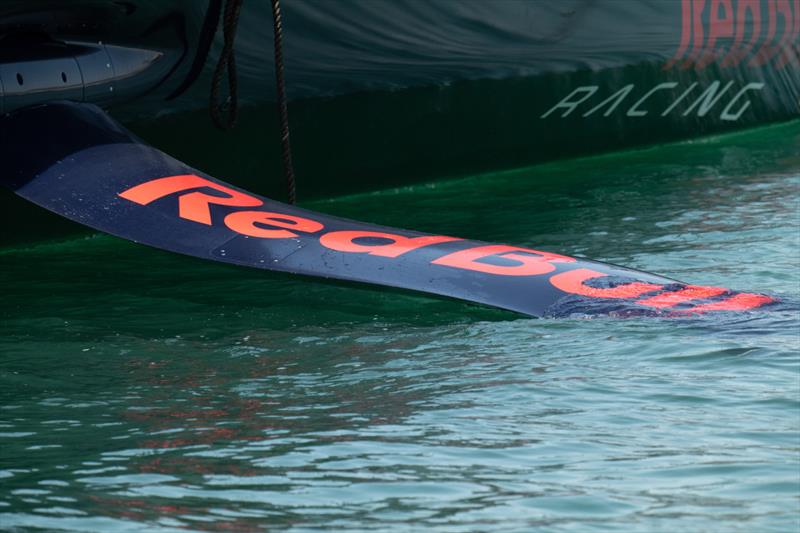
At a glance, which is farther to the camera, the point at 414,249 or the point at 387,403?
the point at 414,249

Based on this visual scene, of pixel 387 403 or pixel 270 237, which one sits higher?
pixel 270 237

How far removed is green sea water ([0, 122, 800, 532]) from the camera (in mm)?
2166

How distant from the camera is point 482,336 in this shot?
324 centimetres

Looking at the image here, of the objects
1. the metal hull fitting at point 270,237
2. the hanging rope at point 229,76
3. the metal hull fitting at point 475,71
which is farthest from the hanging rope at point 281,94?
the metal hull fitting at point 270,237

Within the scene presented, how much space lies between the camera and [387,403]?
107 inches

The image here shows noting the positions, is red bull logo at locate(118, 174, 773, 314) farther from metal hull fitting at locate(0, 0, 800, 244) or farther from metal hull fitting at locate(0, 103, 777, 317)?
metal hull fitting at locate(0, 0, 800, 244)

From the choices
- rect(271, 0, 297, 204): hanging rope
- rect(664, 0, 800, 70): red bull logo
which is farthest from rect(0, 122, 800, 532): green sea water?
rect(664, 0, 800, 70): red bull logo

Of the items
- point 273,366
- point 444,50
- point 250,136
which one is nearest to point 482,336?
point 273,366

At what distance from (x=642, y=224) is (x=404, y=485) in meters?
2.54

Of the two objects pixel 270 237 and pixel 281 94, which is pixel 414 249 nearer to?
pixel 270 237

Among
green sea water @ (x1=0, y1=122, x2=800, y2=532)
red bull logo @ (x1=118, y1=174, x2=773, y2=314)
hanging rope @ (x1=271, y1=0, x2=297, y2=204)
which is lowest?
green sea water @ (x1=0, y1=122, x2=800, y2=532)

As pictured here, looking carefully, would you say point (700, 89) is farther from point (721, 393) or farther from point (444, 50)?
point (721, 393)

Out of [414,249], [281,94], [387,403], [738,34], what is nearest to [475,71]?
[281,94]

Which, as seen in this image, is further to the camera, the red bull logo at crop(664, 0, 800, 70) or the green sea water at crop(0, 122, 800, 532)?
the red bull logo at crop(664, 0, 800, 70)
